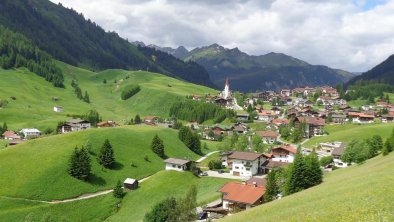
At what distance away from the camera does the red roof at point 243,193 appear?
73.3 meters

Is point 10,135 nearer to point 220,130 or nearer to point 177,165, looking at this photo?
point 177,165

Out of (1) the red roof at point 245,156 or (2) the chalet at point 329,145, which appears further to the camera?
(2) the chalet at point 329,145

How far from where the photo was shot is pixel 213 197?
289 feet

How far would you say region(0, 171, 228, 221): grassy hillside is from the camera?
8500 cm

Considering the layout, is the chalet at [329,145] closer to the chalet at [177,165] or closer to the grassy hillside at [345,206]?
the chalet at [177,165]

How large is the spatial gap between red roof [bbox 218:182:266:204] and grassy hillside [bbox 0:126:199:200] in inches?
1441

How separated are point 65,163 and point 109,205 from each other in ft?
68.4

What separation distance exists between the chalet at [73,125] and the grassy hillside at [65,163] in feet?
131

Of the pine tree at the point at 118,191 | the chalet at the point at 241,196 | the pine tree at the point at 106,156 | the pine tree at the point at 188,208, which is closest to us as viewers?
the pine tree at the point at 188,208

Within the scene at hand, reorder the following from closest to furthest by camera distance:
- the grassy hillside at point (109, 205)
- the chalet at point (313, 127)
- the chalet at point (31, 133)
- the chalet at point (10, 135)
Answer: the grassy hillside at point (109, 205)
the chalet at point (10, 135)
the chalet at point (31, 133)
the chalet at point (313, 127)

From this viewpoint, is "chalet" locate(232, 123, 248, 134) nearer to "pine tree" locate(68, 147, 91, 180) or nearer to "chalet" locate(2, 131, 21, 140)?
"chalet" locate(2, 131, 21, 140)

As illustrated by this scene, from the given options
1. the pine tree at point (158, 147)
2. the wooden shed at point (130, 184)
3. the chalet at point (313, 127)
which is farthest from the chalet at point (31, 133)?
the chalet at point (313, 127)

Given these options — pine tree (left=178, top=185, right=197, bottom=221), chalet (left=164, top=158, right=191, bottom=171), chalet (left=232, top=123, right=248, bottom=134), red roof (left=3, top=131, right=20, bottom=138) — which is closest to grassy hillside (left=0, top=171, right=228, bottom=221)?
chalet (left=164, top=158, right=191, bottom=171)

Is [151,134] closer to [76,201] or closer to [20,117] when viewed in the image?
[76,201]
